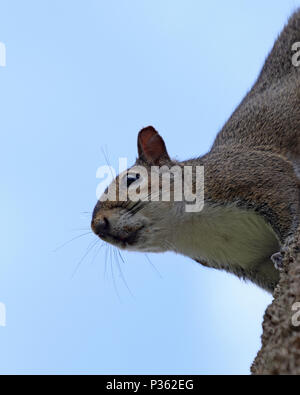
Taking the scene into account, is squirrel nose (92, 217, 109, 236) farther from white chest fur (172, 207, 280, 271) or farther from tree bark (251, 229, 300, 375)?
tree bark (251, 229, 300, 375)

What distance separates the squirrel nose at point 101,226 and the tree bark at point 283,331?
1.45 metres

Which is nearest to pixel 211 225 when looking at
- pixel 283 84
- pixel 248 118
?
pixel 248 118

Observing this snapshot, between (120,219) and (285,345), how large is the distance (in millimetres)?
1852

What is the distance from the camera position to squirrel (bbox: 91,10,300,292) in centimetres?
403

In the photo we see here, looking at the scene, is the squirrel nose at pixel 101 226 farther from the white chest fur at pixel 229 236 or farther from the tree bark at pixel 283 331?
the tree bark at pixel 283 331

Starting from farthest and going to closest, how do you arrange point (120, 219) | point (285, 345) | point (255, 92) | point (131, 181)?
point (255, 92)
point (131, 181)
point (120, 219)
point (285, 345)

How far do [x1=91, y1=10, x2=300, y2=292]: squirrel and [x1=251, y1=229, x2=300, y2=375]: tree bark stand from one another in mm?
1030

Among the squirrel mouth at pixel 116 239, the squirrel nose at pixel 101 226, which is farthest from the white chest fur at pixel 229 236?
the squirrel nose at pixel 101 226

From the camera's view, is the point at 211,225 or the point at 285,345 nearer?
the point at 285,345

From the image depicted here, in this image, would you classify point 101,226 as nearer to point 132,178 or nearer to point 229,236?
point 132,178

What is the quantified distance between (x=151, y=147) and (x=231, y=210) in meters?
0.76

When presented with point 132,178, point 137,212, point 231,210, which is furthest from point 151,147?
point 231,210
